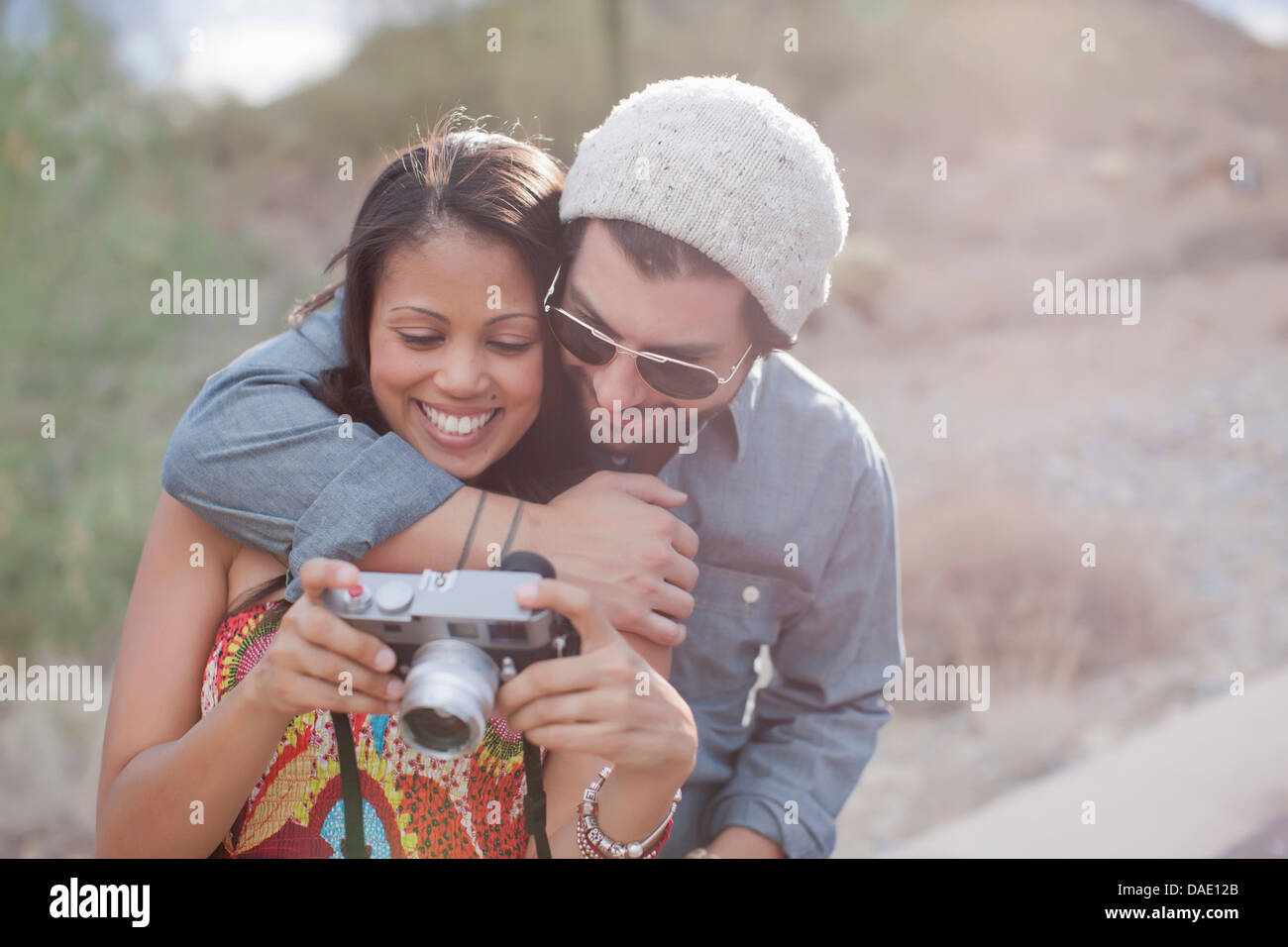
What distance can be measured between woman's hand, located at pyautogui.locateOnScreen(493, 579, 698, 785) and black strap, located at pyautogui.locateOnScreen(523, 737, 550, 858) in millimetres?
256

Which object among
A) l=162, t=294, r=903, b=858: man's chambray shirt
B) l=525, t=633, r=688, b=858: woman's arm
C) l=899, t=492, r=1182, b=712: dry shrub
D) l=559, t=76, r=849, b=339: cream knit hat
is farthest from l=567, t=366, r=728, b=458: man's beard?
l=899, t=492, r=1182, b=712: dry shrub

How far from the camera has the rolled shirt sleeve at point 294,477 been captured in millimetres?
1486

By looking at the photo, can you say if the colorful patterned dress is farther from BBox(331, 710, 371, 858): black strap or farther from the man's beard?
the man's beard

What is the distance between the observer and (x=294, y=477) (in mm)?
1534

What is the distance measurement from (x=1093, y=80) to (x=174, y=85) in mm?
17753

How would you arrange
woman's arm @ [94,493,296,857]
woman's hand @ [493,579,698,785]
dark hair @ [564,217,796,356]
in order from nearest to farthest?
woman's hand @ [493,579,698,785] → woman's arm @ [94,493,296,857] → dark hair @ [564,217,796,356]

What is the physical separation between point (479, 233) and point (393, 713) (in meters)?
0.73

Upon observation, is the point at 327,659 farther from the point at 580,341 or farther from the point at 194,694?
the point at 580,341

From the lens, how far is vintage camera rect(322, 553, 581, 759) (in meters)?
1.22

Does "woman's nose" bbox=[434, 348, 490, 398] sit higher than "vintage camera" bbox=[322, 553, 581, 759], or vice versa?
"woman's nose" bbox=[434, 348, 490, 398]

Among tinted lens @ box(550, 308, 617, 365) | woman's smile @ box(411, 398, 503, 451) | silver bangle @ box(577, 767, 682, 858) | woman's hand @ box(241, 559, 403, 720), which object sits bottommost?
silver bangle @ box(577, 767, 682, 858)

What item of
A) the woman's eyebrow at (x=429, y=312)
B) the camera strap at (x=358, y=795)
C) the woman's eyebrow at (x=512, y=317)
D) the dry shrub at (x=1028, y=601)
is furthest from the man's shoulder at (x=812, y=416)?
the dry shrub at (x=1028, y=601)

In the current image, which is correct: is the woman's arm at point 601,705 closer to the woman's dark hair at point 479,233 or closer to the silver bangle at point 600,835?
the silver bangle at point 600,835

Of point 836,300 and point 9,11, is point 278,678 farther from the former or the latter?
point 836,300
